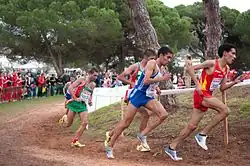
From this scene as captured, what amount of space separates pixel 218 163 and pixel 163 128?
2.98m

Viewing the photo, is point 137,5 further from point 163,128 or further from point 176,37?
point 176,37

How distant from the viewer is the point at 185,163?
340 inches

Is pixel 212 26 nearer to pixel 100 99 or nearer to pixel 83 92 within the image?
pixel 83 92

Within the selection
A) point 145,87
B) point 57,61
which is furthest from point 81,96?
point 57,61

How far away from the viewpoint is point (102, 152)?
32.3ft

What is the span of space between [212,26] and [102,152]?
5.65 meters

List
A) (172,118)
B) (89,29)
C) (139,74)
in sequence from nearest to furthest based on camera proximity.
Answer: (139,74), (172,118), (89,29)

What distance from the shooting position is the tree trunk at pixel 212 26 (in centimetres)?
1330

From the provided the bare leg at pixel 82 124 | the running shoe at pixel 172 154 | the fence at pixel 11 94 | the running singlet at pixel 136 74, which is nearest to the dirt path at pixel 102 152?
the running shoe at pixel 172 154

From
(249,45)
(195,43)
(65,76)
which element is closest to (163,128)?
(65,76)

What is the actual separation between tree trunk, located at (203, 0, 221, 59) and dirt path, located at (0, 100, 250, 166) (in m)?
3.32

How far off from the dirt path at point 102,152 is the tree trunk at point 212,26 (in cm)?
332

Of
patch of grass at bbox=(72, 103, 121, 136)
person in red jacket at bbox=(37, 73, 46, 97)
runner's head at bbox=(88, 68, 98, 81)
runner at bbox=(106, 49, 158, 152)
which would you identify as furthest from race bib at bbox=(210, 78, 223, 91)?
person in red jacket at bbox=(37, 73, 46, 97)

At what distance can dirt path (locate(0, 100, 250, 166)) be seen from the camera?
8.65 m
